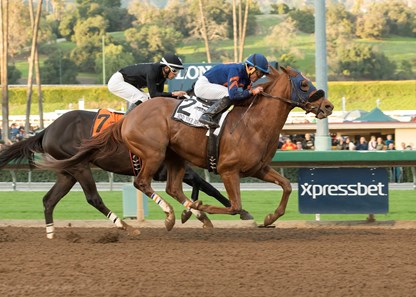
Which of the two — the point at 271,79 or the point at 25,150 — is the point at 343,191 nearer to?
the point at 271,79

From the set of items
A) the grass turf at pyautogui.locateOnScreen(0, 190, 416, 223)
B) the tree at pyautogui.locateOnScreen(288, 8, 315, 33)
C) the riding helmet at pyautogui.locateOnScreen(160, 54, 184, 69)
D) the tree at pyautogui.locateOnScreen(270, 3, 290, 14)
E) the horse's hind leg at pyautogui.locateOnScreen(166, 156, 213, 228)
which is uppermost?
the tree at pyautogui.locateOnScreen(270, 3, 290, 14)

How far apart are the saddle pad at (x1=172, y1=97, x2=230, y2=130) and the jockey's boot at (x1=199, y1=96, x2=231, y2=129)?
2.4 inches

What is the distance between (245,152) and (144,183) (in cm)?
132

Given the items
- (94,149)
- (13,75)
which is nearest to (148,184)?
(94,149)

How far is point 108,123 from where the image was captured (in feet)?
39.3

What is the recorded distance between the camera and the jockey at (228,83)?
10.8 m

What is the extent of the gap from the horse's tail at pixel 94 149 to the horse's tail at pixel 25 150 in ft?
1.85

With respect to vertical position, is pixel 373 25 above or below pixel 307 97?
above

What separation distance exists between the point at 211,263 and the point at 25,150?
4.25m

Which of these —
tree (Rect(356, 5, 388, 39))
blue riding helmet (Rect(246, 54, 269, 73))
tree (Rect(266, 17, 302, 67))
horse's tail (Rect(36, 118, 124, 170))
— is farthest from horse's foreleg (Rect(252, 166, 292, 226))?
tree (Rect(356, 5, 388, 39))

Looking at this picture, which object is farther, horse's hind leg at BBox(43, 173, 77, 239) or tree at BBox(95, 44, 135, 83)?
tree at BBox(95, 44, 135, 83)

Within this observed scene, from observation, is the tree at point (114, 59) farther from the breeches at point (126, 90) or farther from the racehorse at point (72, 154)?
the racehorse at point (72, 154)

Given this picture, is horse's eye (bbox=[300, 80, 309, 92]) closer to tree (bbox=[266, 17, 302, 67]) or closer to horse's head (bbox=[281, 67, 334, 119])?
horse's head (bbox=[281, 67, 334, 119])

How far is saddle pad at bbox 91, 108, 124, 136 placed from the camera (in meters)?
12.0
